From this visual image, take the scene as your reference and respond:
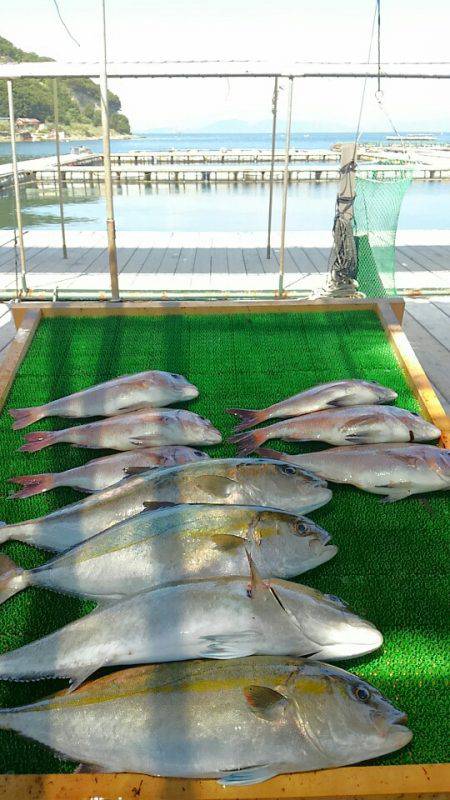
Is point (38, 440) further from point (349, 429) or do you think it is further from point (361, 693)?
point (361, 693)

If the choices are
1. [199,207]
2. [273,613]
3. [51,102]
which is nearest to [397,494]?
[273,613]

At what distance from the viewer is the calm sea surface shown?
17516 mm

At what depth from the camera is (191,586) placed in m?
1.97

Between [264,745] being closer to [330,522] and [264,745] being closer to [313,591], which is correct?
[313,591]

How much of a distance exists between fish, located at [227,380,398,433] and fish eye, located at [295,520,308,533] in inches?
43.5

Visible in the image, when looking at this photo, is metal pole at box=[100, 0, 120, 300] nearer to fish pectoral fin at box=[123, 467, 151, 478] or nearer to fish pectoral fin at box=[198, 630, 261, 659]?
fish pectoral fin at box=[123, 467, 151, 478]

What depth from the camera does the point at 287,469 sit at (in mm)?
A: 2656

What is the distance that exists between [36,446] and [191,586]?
5.09ft

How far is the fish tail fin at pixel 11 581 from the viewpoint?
224 cm

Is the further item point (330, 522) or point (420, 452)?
point (420, 452)

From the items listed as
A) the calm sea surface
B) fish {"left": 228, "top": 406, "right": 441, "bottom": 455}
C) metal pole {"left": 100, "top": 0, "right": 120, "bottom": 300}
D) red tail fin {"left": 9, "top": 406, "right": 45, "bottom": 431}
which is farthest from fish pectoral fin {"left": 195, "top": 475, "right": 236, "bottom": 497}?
the calm sea surface

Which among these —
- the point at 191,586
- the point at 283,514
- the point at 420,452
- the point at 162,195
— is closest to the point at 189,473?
the point at 283,514
